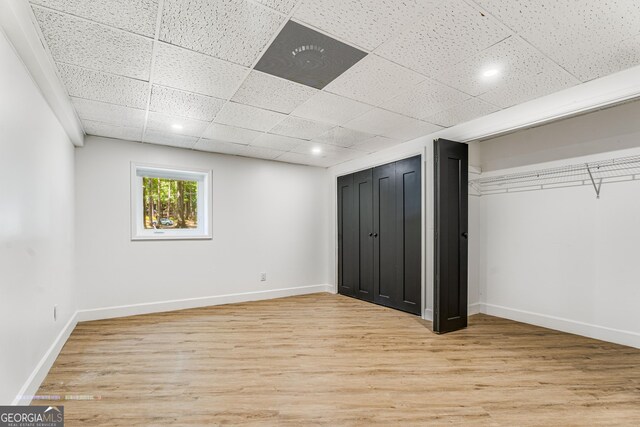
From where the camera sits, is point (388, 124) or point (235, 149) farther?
point (235, 149)

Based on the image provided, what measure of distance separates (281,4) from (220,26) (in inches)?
15.4

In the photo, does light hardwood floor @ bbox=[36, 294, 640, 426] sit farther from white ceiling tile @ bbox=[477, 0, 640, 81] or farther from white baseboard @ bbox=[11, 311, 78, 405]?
white ceiling tile @ bbox=[477, 0, 640, 81]

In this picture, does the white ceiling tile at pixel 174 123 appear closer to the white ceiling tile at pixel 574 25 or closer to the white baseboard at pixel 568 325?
the white ceiling tile at pixel 574 25

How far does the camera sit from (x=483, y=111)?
286cm

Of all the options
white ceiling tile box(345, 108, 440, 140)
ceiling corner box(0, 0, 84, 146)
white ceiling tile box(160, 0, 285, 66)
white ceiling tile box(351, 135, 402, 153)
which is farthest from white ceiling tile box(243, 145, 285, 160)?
white ceiling tile box(160, 0, 285, 66)

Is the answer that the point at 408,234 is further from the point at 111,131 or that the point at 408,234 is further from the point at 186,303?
the point at 111,131

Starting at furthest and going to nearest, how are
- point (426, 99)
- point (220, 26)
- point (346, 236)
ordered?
point (346, 236)
point (426, 99)
point (220, 26)

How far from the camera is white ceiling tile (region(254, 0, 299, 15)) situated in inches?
57.0

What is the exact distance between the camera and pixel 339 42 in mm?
1772

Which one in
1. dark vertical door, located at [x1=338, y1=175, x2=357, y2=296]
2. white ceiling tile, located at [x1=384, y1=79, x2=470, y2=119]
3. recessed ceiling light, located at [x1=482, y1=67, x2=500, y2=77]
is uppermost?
recessed ceiling light, located at [x1=482, y1=67, x2=500, y2=77]

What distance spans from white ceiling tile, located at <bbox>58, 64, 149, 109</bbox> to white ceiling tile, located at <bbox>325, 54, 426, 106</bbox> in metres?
1.52

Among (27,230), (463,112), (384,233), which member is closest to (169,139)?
(27,230)

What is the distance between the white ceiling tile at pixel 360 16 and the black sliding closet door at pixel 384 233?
2306 millimetres

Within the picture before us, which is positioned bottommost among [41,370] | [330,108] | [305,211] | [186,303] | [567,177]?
[186,303]
